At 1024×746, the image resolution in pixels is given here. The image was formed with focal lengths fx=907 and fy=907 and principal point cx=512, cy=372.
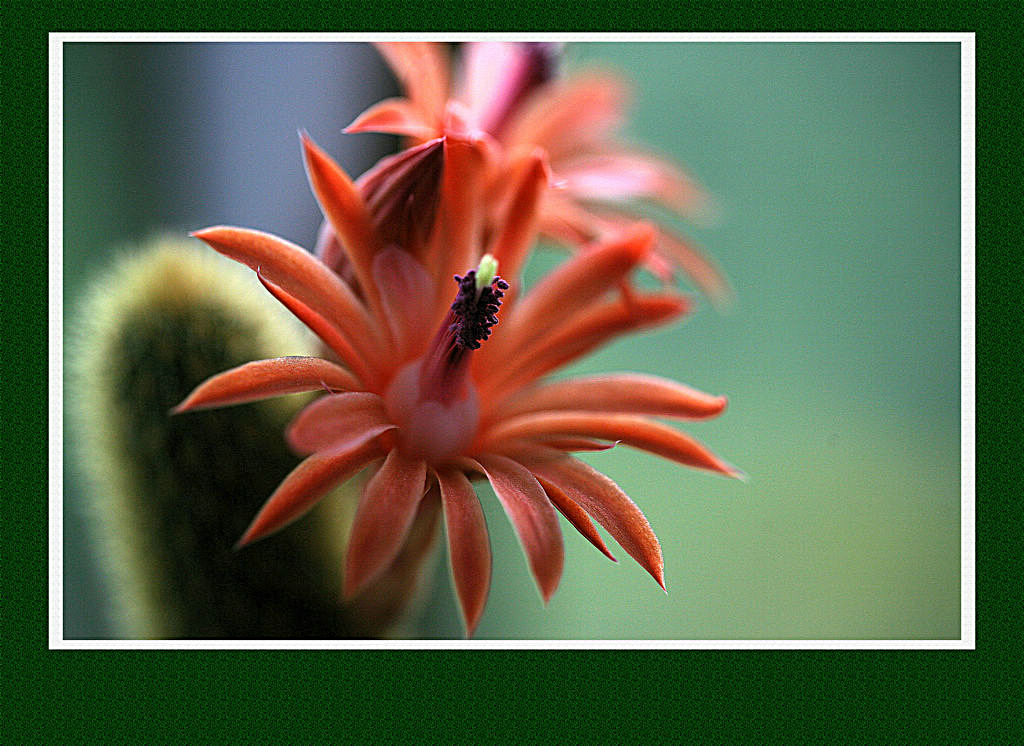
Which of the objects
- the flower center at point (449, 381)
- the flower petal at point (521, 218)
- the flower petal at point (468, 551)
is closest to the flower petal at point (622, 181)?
the flower petal at point (521, 218)

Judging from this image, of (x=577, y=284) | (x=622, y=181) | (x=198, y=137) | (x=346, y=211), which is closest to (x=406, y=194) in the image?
(x=346, y=211)

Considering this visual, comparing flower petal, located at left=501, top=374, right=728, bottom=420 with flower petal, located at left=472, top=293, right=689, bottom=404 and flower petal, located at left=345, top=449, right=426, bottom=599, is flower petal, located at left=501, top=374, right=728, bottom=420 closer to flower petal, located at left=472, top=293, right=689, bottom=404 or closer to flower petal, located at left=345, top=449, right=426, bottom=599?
flower petal, located at left=472, top=293, right=689, bottom=404

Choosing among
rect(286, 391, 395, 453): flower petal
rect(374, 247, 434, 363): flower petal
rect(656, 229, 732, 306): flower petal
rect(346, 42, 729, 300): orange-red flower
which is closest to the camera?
rect(286, 391, 395, 453): flower petal

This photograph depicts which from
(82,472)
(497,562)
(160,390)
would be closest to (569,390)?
(160,390)

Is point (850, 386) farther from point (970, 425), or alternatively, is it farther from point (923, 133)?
point (970, 425)

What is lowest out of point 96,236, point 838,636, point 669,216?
point 838,636

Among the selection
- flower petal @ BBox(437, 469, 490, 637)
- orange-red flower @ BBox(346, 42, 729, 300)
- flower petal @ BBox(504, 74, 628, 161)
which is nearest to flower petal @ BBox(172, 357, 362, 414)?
flower petal @ BBox(437, 469, 490, 637)

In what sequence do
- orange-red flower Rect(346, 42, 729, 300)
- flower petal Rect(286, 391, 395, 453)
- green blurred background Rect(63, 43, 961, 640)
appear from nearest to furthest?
flower petal Rect(286, 391, 395, 453)
orange-red flower Rect(346, 42, 729, 300)
green blurred background Rect(63, 43, 961, 640)
